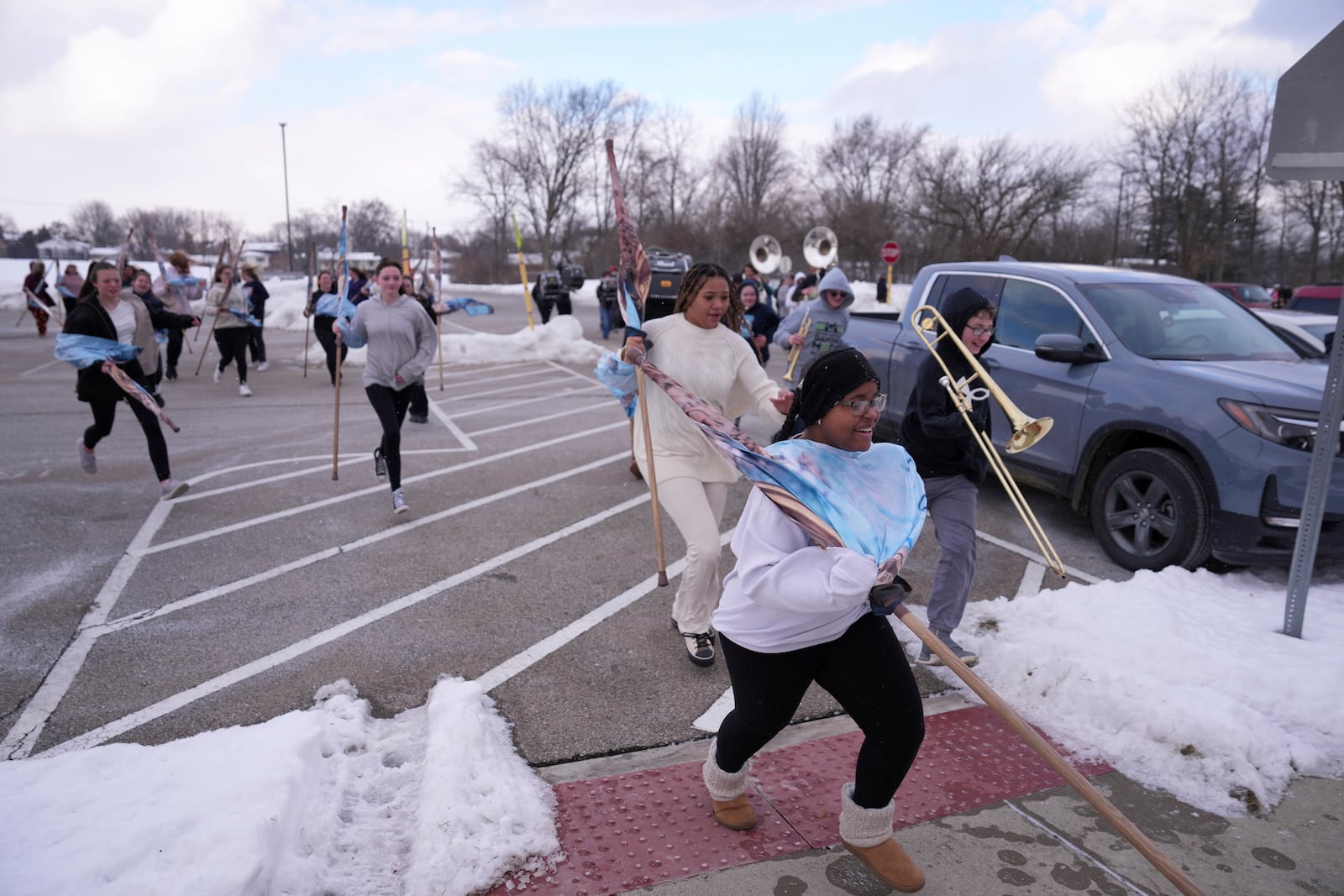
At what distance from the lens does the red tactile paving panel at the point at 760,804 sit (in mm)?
2775

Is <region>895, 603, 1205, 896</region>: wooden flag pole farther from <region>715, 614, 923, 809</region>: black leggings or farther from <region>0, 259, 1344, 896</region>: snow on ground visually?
<region>0, 259, 1344, 896</region>: snow on ground

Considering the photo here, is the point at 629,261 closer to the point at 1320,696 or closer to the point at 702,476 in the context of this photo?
the point at 702,476

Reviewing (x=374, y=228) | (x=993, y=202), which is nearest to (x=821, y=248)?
(x=993, y=202)

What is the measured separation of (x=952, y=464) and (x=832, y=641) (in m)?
1.78

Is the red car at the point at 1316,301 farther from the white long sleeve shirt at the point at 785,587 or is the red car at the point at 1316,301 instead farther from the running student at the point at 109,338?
the running student at the point at 109,338

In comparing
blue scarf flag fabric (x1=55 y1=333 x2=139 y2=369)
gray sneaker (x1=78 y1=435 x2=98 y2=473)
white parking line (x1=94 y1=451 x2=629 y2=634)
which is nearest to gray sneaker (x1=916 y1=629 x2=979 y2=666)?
white parking line (x1=94 y1=451 x2=629 y2=634)

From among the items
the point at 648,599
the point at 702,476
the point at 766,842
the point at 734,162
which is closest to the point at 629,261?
the point at 702,476

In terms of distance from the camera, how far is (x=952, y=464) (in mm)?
4078

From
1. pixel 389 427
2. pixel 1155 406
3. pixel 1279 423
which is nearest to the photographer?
pixel 1279 423

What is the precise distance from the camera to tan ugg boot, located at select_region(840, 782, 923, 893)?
265cm

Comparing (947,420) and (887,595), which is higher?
(947,420)

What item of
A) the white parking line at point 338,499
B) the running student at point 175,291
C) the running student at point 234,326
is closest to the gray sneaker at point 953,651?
the white parking line at point 338,499

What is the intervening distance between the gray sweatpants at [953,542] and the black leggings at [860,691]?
159 centimetres

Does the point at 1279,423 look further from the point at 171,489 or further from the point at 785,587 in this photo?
the point at 171,489
